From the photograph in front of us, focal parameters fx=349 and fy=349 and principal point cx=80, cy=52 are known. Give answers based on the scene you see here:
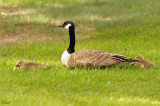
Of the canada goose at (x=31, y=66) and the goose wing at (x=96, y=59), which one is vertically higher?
the goose wing at (x=96, y=59)

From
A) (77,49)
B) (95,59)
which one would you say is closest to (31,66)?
(95,59)

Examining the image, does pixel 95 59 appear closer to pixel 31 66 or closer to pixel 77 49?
pixel 31 66

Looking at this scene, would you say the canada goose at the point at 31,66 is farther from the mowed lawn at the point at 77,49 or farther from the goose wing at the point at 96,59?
the goose wing at the point at 96,59

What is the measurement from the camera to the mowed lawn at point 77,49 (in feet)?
25.1

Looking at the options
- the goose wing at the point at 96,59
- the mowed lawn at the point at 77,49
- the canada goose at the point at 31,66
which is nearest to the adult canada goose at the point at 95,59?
the goose wing at the point at 96,59

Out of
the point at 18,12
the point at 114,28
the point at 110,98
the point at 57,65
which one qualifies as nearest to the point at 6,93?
the point at 110,98

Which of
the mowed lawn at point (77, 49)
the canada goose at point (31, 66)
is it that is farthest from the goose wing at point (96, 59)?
the canada goose at point (31, 66)

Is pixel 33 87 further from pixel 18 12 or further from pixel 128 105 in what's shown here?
pixel 18 12

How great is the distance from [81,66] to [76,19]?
10.9 m

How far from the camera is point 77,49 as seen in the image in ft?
45.8

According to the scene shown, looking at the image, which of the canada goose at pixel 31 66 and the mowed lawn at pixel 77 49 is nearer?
the mowed lawn at pixel 77 49

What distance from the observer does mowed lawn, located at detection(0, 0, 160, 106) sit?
7.64m

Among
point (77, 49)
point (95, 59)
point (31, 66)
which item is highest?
point (95, 59)

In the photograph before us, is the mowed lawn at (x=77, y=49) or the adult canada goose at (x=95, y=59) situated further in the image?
the adult canada goose at (x=95, y=59)
